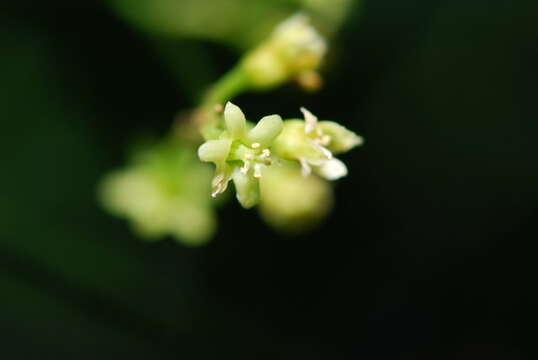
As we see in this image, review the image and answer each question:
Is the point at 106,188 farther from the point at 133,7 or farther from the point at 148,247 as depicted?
the point at 133,7

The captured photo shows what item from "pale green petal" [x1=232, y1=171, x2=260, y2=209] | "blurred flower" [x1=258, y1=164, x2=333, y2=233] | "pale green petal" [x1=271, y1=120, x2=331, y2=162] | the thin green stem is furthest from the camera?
"blurred flower" [x1=258, y1=164, x2=333, y2=233]

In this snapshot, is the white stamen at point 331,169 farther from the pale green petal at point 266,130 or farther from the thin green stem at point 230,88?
the thin green stem at point 230,88

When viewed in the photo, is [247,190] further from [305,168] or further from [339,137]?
[339,137]

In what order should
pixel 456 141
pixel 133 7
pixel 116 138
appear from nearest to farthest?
pixel 133 7 → pixel 116 138 → pixel 456 141

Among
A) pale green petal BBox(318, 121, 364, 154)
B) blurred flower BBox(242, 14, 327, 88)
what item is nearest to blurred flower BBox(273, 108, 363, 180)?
pale green petal BBox(318, 121, 364, 154)

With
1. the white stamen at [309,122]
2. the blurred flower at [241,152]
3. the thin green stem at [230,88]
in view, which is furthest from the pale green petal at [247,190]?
the thin green stem at [230,88]

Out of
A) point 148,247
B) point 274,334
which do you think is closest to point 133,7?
point 148,247

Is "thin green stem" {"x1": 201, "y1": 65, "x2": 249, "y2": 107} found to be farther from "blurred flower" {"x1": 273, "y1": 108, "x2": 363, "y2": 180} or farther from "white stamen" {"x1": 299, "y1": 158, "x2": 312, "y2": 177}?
"white stamen" {"x1": 299, "y1": 158, "x2": 312, "y2": 177}
